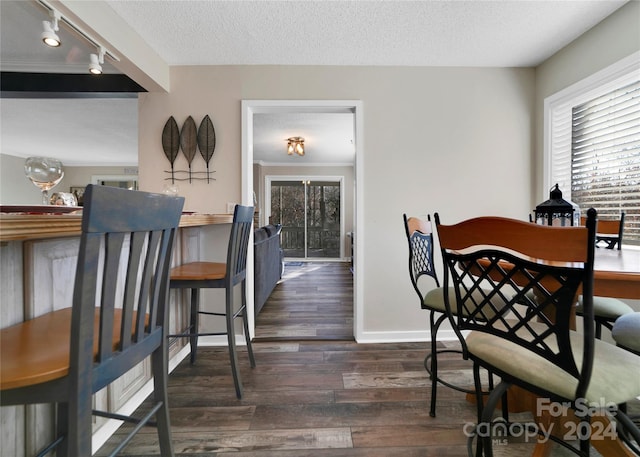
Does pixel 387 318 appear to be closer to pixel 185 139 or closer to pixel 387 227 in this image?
pixel 387 227

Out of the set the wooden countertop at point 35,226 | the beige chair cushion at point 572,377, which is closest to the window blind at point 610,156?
the beige chair cushion at point 572,377

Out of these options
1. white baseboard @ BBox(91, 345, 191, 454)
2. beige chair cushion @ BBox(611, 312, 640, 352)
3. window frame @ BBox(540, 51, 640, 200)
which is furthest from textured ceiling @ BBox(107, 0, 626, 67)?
white baseboard @ BBox(91, 345, 191, 454)

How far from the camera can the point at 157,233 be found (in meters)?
0.89

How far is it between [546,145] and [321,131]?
→ 303cm

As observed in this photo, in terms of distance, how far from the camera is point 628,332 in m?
1.17

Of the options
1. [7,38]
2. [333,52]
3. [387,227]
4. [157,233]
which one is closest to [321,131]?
[333,52]

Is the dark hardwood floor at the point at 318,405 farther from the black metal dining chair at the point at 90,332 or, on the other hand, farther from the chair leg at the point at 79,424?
the chair leg at the point at 79,424

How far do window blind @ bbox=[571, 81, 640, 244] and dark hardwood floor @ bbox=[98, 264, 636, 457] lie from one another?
146 cm

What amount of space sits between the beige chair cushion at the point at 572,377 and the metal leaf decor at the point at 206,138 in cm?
232

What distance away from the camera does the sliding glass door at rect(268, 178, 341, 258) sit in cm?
743

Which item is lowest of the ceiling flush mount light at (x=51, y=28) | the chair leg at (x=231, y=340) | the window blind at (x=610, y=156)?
the chair leg at (x=231, y=340)

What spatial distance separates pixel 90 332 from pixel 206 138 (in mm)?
2072

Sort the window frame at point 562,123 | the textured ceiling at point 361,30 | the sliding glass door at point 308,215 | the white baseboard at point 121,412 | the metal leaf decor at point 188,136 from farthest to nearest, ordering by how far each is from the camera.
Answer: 1. the sliding glass door at point 308,215
2. the metal leaf decor at point 188,136
3. the window frame at point 562,123
4. the textured ceiling at point 361,30
5. the white baseboard at point 121,412

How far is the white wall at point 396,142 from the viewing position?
2.45 metres
